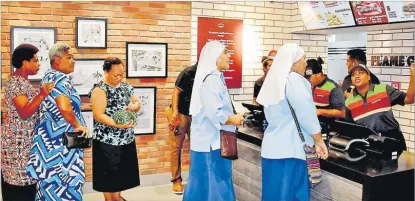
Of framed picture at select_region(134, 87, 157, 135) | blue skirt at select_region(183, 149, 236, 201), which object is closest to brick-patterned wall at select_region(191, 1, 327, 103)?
framed picture at select_region(134, 87, 157, 135)

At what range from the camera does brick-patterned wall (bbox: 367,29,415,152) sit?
462 cm

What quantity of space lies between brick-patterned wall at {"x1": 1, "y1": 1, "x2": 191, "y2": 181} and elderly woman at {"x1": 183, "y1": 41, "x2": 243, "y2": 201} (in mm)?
1630

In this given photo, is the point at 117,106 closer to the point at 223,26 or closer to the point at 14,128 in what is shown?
the point at 14,128

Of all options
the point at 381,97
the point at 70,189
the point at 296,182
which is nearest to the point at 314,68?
the point at 381,97

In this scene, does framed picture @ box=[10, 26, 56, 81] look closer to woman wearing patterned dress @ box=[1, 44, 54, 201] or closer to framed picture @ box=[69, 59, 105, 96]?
framed picture @ box=[69, 59, 105, 96]

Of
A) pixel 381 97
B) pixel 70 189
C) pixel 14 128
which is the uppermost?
pixel 381 97

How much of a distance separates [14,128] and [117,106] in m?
0.84

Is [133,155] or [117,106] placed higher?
[117,106]

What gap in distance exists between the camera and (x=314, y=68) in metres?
4.62

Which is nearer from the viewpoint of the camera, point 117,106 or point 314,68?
point 117,106

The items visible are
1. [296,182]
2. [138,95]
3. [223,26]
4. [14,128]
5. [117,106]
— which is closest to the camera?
[296,182]

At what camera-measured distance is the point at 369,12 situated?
4.43 meters

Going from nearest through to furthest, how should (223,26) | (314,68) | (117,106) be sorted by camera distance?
(117,106) → (314,68) → (223,26)

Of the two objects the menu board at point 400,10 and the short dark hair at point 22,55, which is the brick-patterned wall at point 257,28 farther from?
the short dark hair at point 22,55
